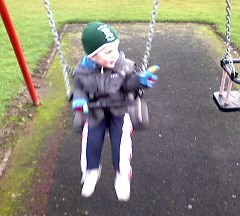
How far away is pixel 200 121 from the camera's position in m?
3.15

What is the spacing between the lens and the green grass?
4.23 m

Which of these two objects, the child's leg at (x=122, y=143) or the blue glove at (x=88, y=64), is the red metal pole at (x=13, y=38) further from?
the child's leg at (x=122, y=143)

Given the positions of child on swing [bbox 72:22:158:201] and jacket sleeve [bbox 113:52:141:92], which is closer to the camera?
child on swing [bbox 72:22:158:201]

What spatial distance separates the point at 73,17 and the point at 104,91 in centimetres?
459

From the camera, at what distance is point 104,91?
1770 millimetres

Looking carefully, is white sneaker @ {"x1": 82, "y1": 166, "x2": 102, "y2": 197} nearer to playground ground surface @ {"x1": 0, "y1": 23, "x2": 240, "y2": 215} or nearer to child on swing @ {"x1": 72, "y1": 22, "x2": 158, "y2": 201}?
child on swing @ {"x1": 72, "y1": 22, "x2": 158, "y2": 201}

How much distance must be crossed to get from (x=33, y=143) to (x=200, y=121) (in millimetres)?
1546

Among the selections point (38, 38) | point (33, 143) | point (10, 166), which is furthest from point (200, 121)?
point (38, 38)

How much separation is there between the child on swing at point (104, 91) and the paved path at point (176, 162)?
1.68 ft

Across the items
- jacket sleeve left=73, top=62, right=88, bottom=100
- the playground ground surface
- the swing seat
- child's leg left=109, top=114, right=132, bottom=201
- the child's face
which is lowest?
the playground ground surface

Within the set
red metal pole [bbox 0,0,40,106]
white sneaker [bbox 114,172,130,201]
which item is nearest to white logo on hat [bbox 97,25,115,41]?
white sneaker [bbox 114,172,130,201]

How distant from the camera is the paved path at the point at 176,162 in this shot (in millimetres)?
2264

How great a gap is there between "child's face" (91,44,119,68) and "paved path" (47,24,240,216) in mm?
1046

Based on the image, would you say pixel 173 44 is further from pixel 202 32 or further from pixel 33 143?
pixel 33 143
